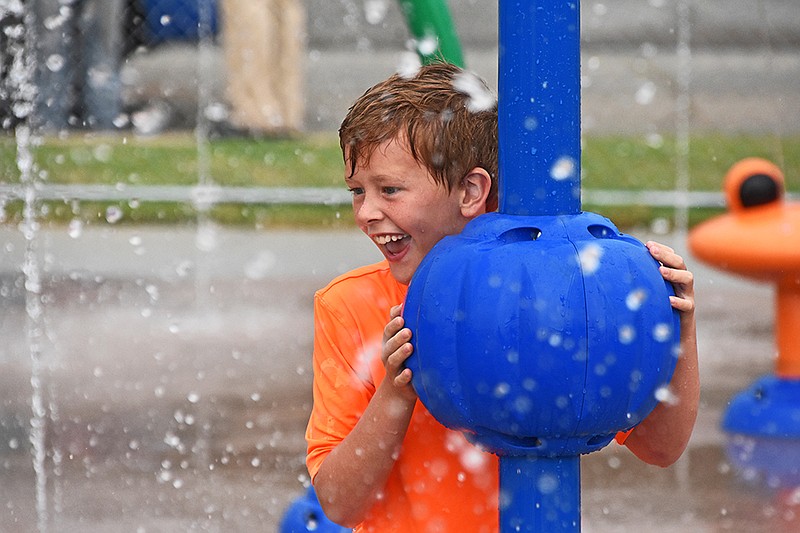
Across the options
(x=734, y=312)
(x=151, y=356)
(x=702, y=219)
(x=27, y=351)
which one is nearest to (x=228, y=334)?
(x=151, y=356)

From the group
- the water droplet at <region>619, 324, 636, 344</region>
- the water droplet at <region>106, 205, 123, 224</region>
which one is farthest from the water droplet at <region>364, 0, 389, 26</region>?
the water droplet at <region>619, 324, 636, 344</region>

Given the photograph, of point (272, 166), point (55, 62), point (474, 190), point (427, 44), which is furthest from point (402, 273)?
point (55, 62)

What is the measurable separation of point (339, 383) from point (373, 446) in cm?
15

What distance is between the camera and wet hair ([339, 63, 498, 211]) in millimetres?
1693

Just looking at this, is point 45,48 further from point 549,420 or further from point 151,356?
point 549,420

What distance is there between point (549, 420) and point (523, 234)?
0.22 m

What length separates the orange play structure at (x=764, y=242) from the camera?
448 centimetres

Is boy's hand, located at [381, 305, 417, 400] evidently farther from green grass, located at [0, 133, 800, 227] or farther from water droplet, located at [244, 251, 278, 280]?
green grass, located at [0, 133, 800, 227]

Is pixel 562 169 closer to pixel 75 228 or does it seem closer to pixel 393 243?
pixel 393 243

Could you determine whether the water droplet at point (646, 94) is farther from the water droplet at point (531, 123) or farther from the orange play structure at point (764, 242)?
the water droplet at point (531, 123)

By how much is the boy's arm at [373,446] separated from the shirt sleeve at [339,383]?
0.18 feet

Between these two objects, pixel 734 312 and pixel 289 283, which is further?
pixel 289 283

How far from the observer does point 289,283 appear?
7082 mm

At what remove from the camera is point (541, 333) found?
1399mm
